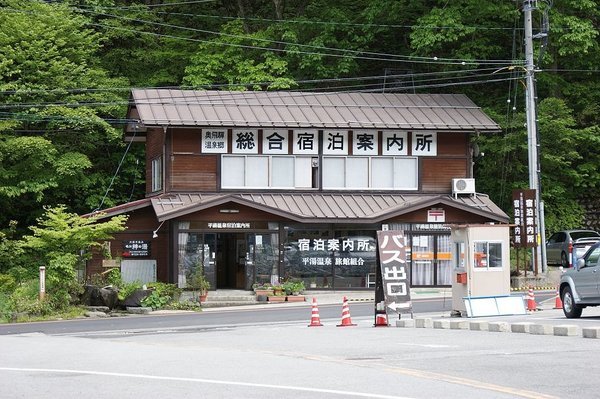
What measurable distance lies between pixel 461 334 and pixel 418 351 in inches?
178

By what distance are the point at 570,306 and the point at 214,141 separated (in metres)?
22.2

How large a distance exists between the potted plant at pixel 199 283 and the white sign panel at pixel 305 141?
7.15 m

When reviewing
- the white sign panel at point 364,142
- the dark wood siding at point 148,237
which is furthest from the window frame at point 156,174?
the white sign panel at point 364,142

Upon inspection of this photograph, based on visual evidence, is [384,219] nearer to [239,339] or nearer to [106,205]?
[106,205]

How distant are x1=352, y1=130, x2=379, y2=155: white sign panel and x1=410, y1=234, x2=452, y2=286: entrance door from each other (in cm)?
447

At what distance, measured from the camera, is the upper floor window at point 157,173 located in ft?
156

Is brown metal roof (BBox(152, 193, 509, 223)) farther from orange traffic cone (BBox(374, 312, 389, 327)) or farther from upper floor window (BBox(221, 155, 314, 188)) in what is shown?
orange traffic cone (BBox(374, 312, 389, 327))

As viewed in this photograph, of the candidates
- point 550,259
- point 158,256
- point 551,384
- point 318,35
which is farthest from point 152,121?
point 551,384

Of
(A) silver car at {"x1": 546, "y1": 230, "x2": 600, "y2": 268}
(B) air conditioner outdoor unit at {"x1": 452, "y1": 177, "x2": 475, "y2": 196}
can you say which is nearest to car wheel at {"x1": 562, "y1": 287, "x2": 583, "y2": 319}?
(B) air conditioner outdoor unit at {"x1": 452, "y1": 177, "x2": 475, "y2": 196}

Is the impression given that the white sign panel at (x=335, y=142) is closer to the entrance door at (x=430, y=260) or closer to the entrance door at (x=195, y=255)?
the entrance door at (x=430, y=260)

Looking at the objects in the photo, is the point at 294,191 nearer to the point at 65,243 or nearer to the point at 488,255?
the point at 65,243

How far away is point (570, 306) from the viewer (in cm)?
2698

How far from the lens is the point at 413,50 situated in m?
56.8

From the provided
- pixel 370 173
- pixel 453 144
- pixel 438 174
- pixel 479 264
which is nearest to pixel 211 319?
pixel 479 264
